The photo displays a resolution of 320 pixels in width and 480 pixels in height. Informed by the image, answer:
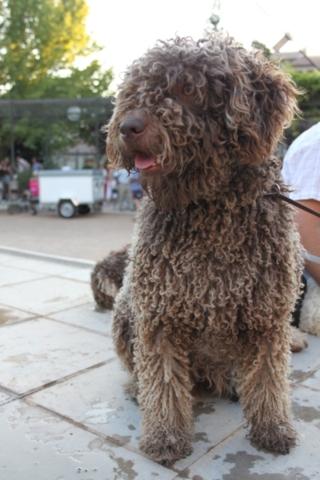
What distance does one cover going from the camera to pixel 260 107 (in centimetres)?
219

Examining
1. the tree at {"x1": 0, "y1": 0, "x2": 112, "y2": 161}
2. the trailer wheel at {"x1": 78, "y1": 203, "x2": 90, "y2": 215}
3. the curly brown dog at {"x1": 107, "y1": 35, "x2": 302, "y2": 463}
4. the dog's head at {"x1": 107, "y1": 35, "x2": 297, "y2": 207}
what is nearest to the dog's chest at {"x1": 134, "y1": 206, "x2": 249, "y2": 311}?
the curly brown dog at {"x1": 107, "y1": 35, "x2": 302, "y2": 463}

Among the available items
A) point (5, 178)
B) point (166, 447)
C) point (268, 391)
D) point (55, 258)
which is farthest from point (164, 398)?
point (5, 178)

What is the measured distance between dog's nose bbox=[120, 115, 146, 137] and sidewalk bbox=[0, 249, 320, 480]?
1.54 m

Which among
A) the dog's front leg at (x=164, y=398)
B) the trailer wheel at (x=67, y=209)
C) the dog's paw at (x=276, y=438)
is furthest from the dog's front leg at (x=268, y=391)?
the trailer wheel at (x=67, y=209)

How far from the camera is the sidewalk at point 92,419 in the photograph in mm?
2514

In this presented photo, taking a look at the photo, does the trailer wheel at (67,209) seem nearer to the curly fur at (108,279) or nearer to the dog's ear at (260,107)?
the curly fur at (108,279)

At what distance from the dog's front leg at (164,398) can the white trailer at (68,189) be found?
14.2m

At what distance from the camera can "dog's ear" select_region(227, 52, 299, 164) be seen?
84.2 inches

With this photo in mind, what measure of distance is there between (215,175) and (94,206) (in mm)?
15373

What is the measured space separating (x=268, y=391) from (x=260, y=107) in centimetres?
140

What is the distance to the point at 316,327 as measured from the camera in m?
4.39

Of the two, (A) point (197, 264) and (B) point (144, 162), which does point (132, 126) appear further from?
(A) point (197, 264)

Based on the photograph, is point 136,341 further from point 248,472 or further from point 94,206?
point 94,206

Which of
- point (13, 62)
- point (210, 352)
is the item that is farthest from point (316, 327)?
point (13, 62)
